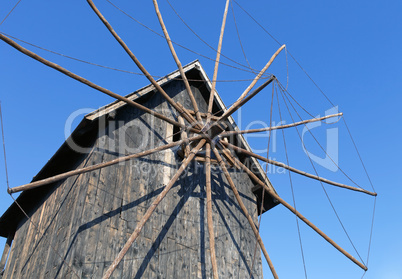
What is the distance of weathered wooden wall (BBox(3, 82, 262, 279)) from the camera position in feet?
26.9

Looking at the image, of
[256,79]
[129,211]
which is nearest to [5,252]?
[129,211]

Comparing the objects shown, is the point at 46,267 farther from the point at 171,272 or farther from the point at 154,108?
the point at 154,108

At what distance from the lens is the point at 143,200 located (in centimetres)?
928

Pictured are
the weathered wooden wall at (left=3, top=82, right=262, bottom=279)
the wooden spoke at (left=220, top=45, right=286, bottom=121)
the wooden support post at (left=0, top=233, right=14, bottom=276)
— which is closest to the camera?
the weathered wooden wall at (left=3, top=82, right=262, bottom=279)

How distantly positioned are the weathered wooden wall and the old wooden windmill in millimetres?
23

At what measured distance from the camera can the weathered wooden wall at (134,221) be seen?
26.9 feet

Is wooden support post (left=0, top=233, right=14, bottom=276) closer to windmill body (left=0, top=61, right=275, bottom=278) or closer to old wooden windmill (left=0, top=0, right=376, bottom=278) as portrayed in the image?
old wooden windmill (left=0, top=0, right=376, bottom=278)

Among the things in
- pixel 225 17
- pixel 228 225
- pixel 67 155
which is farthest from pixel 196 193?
pixel 225 17

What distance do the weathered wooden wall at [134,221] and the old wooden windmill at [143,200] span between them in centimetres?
2

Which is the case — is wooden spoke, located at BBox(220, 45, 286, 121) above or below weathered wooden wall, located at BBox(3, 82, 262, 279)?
above

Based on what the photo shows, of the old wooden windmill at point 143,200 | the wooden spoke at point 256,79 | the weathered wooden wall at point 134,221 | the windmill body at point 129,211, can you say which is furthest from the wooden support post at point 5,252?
the wooden spoke at point 256,79

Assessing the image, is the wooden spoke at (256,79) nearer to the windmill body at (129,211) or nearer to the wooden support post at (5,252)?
the windmill body at (129,211)

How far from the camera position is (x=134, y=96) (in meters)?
10.5

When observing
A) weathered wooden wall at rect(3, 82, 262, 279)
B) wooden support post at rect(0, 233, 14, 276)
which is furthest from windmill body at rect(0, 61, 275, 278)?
wooden support post at rect(0, 233, 14, 276)
